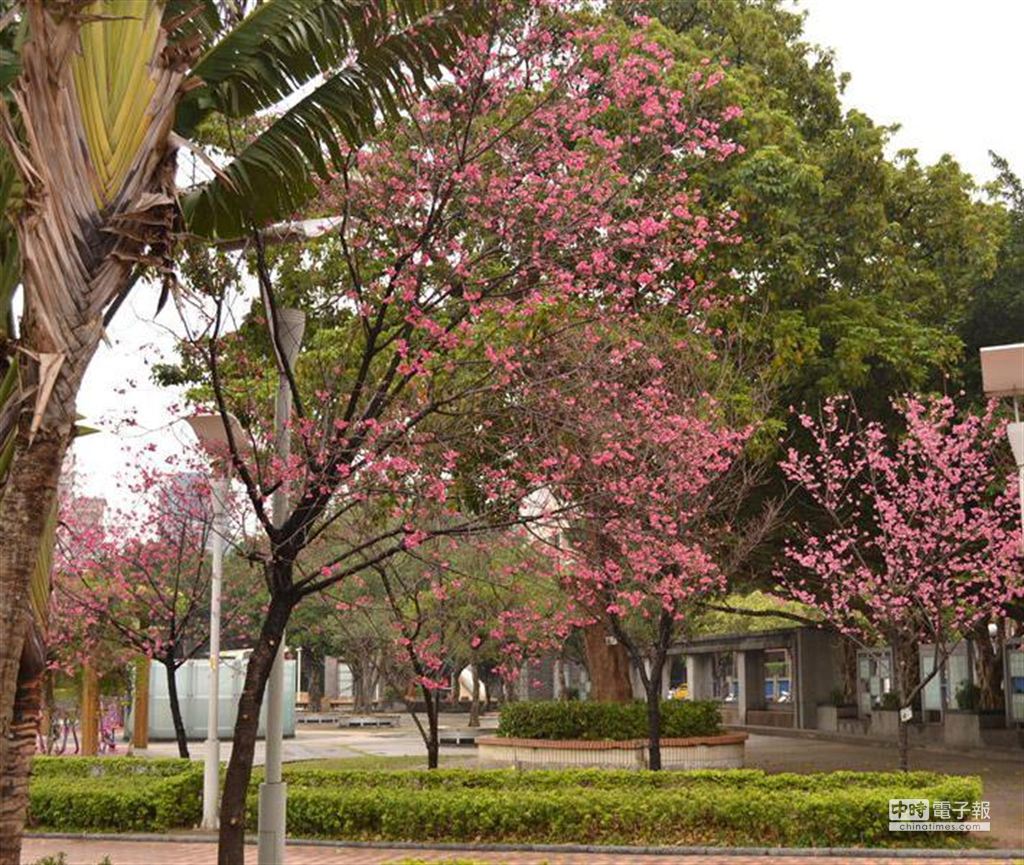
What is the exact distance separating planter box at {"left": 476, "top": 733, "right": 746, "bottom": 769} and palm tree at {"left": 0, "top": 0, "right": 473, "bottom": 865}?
56.2ft

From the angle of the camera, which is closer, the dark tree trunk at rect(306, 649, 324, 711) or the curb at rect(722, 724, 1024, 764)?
the curb at rect(722, 724, 1024, 764)

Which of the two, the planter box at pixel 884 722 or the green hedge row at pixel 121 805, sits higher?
the green hedge row at pixel 121 805

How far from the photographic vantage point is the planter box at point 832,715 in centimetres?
3859

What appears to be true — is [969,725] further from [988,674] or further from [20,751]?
[20,751]

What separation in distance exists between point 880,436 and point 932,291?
3.81 m

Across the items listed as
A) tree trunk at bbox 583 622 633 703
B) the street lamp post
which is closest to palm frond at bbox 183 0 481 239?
the street lamp post

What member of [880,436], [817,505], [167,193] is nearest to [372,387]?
[167,193]

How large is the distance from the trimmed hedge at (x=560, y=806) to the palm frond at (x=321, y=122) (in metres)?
8.46

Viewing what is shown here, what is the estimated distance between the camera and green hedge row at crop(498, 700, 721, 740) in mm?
24219

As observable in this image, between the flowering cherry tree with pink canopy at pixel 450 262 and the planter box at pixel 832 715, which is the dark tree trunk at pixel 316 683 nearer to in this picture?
the planter box at pixel 832 715

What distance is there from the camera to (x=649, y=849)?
13.9 m

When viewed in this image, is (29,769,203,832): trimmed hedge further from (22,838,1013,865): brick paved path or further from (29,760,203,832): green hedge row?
(22,838,1013,865): brick paved path

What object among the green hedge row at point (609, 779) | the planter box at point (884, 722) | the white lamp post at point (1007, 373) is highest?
the white lamp post at point (1007, 373)

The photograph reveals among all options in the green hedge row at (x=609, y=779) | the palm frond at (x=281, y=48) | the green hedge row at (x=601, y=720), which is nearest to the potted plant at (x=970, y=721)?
the green hedge row at (x=601, y=720)
